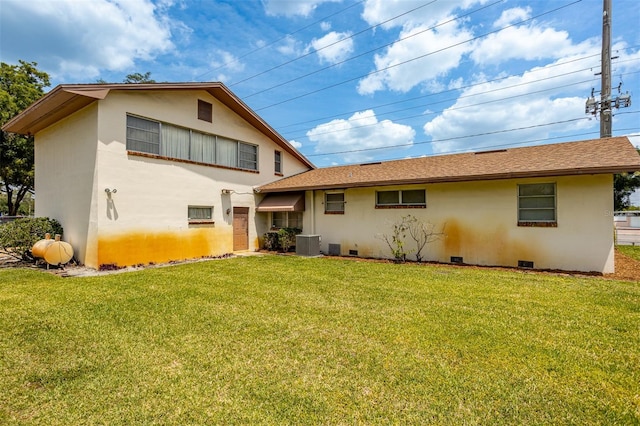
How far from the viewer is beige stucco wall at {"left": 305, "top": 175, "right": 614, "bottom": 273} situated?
31.8ft

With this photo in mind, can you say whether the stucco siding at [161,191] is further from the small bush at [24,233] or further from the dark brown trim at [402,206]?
the dark brown trim at [402,206]

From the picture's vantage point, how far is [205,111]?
14000mm

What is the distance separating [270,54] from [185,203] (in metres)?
11.6

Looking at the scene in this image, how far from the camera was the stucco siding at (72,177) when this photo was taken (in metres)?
10.6

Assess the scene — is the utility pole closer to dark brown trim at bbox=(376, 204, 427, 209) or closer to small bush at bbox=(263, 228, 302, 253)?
dark brown trim at bbox=(376, 204, 427, 209)

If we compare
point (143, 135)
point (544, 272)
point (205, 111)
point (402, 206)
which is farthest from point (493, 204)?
point (143, 135)

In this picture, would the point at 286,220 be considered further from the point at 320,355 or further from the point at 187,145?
the point at 320,355

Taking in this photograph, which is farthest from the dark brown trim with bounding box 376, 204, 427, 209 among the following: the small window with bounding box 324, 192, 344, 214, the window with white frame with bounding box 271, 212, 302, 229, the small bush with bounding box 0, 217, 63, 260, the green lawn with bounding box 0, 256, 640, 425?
the small bush with bounding box 0, 217, 63, 260

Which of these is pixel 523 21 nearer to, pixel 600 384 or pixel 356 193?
pixel 356 193

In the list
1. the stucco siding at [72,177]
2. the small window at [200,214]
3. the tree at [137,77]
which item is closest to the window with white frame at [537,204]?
the small window at [200,214]

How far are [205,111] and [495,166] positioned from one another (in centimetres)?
1241

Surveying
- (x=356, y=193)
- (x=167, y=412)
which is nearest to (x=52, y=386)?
(x=167, y=412)

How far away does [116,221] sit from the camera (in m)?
10.8

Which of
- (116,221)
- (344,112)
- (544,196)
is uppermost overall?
(344,112)
